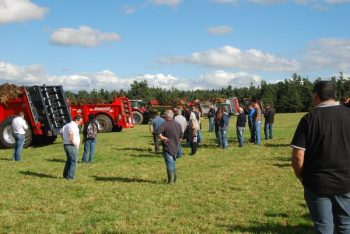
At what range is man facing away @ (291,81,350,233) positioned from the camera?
13.8 feet

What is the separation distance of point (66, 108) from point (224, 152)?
716 cm

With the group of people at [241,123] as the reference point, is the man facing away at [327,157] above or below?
above

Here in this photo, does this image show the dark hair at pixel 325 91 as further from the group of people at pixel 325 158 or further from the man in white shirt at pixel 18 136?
the man in white shirt at pixel 18 136

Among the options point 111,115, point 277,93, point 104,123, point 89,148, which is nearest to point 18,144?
point 89,148

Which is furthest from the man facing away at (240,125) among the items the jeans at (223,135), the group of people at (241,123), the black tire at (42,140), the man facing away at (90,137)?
the black tire at (42,140)

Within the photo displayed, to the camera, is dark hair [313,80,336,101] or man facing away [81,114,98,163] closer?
dark hair [313,80,336,101]

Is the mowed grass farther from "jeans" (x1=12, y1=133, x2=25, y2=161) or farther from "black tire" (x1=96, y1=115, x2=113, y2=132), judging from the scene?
"black tire" (x1=96, y1=115, x2=113, y2=132)

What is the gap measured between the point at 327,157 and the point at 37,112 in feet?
55.1

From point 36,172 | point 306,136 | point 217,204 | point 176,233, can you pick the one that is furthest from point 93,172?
point 306,136

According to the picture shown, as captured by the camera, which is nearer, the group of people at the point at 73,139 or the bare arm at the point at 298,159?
the bare arm at the point at 298,159

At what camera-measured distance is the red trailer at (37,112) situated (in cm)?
1905

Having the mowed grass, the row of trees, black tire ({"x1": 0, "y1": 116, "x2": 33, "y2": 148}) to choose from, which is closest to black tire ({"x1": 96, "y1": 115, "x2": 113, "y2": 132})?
black tire ({"x1": 0, "y1": 116, "x2": 33, "y2": 148})

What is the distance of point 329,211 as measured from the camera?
426cm

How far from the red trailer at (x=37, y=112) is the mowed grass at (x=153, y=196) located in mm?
3165
